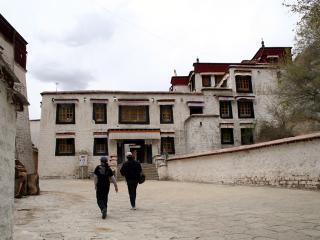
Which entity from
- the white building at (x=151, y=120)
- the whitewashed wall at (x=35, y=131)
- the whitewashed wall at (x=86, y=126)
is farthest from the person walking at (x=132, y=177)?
the whitewashed wall at (x=35, y=131)

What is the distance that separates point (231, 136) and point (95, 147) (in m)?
12.5

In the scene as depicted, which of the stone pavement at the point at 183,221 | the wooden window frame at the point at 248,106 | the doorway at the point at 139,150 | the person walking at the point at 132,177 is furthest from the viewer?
the wooden window frame at the point at 248,106

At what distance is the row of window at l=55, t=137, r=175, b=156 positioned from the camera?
2997 cm

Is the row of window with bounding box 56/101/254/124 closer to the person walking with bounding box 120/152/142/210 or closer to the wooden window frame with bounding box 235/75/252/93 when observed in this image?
the wooden window frame with bounding box 235/75/252/93

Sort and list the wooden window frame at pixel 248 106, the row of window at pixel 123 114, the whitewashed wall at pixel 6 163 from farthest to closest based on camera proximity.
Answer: the wooden window frame at pixel 248 106 < the row of window at pixel 123 114 < the whitewashed wall at pixel 6 163

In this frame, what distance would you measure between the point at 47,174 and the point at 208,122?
14.7 m

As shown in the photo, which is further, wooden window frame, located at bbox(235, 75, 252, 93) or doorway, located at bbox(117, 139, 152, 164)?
wooden window frame, located at bbox(235, 75, 252, 93)

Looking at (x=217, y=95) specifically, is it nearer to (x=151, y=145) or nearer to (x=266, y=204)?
(x=151, y=145)

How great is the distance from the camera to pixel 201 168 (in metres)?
19.8

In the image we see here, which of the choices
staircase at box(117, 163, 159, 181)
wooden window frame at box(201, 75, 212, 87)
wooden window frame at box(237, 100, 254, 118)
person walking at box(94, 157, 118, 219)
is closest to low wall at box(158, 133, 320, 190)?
staircase at box(117, 163, 159, 181)

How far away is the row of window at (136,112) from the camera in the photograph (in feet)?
99.9

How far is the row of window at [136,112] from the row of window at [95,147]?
1.62 m

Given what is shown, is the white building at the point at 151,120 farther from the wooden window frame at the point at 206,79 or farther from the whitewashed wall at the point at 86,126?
the wooden window frame at the point at 206,79

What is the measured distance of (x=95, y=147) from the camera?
30438mm
